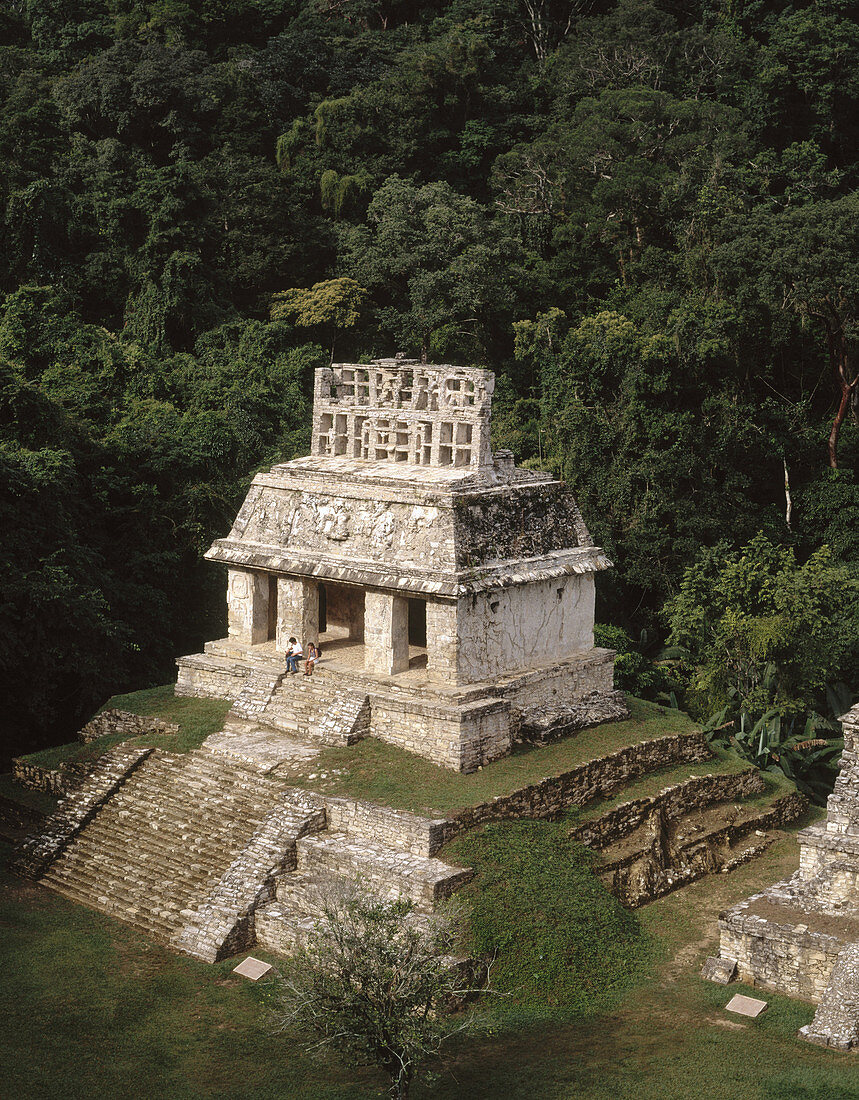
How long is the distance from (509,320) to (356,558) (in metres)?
14.6

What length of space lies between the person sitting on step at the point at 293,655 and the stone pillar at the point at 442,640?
191 cm

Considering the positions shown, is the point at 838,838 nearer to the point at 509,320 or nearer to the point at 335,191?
the point at 509,320

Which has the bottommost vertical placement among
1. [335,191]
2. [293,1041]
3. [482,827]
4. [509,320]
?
[293,1041]

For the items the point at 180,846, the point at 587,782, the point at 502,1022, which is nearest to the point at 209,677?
the point at 180,846

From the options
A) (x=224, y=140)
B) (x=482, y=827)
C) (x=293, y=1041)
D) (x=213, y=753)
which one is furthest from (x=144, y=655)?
(x=224, y=140)

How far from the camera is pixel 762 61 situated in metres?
33.6

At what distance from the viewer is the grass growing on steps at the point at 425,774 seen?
13.9m

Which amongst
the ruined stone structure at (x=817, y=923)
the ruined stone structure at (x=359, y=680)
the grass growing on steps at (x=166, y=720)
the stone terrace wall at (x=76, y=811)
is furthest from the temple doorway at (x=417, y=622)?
the ruined stone structure at (x=817, y=923)

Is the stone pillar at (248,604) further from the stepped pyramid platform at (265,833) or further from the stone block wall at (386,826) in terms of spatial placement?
the stone block wall at (386,826)

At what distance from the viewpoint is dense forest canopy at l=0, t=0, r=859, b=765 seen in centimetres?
2109

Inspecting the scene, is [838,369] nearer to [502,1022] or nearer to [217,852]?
[217,852]

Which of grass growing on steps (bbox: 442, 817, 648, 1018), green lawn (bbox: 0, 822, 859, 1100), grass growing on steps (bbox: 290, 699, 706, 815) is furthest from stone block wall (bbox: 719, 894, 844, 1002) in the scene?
grass growing on steps (bbox: 290, 699, 706, 815)

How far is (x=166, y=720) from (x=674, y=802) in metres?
6.25

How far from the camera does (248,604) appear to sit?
17.2 metres
